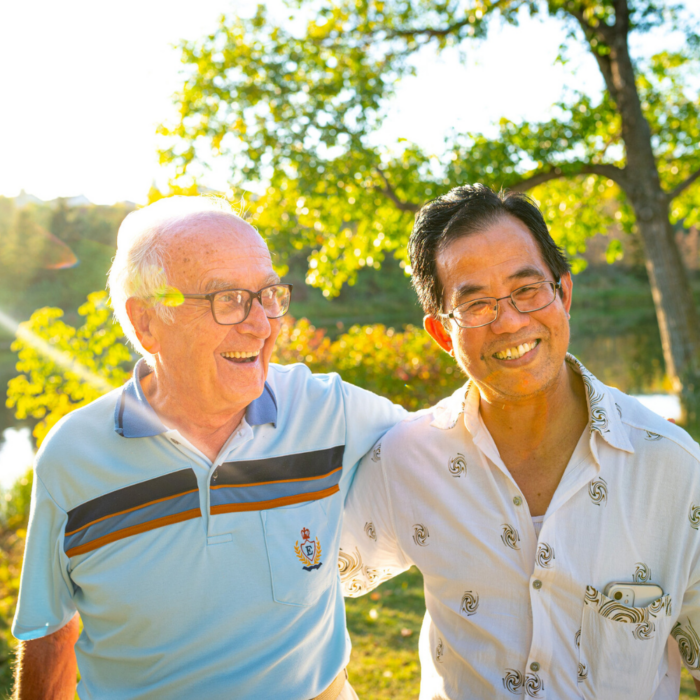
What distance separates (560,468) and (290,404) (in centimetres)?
98

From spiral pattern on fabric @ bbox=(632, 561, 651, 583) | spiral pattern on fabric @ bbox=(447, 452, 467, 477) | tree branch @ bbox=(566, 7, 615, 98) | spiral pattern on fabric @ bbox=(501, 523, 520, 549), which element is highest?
tree branch @ bbox=(566, 7, 615, 98)

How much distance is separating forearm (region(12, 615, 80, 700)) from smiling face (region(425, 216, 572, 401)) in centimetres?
166

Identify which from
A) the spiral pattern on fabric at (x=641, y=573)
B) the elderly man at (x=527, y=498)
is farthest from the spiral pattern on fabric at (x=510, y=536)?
the spiral pattern on fabric at (x=641, y=573)

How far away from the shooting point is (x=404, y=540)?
2.15m

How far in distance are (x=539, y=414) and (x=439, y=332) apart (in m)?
0.47

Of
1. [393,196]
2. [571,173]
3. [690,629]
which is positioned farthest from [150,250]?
[571,173]

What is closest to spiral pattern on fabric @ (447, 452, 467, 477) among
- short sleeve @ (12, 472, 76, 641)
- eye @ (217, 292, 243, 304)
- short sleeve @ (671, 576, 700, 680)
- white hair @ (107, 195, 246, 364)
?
short sleeve @ (671, 576, 700, 680)

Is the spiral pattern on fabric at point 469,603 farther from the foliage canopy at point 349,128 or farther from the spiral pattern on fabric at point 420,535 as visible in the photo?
the foliage canopy at point 349,128

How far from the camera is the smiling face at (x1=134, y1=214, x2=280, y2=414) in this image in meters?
1.94

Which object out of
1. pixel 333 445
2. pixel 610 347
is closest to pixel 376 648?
pixel 333 445

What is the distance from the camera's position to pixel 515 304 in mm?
1931

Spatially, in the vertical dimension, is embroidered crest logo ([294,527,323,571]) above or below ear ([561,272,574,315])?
below

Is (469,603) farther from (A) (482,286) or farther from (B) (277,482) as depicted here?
(A) (482,286)

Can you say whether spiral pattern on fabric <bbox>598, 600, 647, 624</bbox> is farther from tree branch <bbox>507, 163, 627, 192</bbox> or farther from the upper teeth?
tree branch <bbox>507, 163, 627, 192</bbox>
